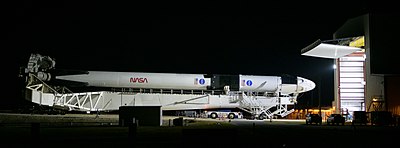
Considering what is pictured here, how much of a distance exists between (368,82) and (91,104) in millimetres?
28298

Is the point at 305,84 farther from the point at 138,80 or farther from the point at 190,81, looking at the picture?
the point at 138,80

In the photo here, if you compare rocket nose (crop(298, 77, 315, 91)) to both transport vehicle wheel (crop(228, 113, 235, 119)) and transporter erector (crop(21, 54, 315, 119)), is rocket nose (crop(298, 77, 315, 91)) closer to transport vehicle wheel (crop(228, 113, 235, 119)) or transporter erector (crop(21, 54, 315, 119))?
transporter erector (crop(21, 54, 315, 119))

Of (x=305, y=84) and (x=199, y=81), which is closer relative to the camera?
(x=199, y=81)

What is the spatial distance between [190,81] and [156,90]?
3943 mm

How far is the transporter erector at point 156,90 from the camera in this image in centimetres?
4522

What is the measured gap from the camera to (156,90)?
48656 millimetres

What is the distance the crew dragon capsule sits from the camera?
47.0 m

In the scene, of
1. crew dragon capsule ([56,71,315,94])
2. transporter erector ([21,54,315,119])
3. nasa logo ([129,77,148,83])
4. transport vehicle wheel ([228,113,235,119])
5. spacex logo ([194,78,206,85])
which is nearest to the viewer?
transporter erector ([21,54,315,119])

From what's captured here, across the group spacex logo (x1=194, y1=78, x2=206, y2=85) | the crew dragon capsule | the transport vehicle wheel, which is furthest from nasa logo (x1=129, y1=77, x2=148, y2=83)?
the transport vehicle wheel

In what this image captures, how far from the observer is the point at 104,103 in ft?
154

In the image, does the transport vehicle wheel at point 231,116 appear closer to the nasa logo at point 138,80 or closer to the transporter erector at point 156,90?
the transporter erector at point 156,90

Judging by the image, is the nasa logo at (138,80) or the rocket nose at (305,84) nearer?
the nasa logo at (138,80)

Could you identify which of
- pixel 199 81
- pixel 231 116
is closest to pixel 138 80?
pixel 199 81

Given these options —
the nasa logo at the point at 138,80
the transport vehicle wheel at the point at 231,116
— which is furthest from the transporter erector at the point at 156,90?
the transport vehicle wheel at the point at 231,116
